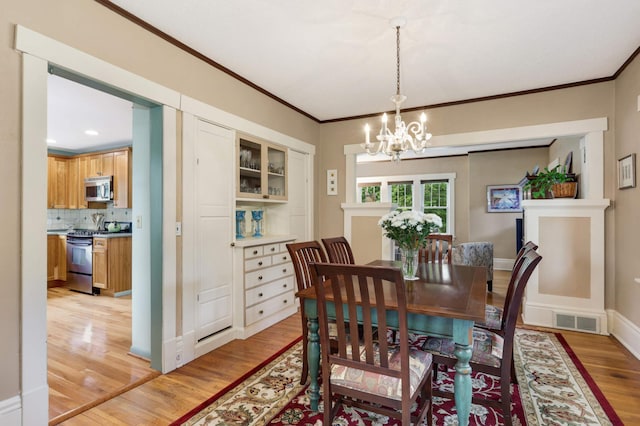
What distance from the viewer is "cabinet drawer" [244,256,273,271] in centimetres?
324

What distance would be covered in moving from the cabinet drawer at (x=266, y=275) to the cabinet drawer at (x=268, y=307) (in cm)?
23

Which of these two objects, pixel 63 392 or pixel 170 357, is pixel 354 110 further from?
pixel 63 392

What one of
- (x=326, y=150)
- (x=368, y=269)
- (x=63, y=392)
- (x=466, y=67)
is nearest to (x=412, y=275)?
Answer: (x=368, y=269)

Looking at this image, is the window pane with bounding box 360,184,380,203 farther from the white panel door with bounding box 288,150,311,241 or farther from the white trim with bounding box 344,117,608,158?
the white trim with bounding box 344,117,608,158

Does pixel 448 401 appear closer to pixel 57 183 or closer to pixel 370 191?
pixel 370 191

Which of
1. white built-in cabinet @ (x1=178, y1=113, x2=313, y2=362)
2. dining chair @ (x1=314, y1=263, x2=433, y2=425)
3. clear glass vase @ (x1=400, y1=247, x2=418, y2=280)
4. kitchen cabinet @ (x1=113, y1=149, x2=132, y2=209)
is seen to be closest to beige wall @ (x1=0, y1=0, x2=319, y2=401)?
white built-in cabinet @ (x1=178, y1=113, x2=313, y2=362)

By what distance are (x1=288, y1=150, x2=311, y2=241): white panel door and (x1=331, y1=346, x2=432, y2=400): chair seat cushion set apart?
8.44 ft

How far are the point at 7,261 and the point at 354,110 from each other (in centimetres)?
366

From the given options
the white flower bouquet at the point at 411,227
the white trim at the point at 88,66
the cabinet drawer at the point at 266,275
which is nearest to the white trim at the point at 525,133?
the white flower bouquet at the point at 411,227

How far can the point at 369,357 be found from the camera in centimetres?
147

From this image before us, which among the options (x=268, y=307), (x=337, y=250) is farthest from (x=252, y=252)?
(x=337, y=250)

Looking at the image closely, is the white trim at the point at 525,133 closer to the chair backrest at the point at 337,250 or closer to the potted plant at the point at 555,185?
the potted plant at the point at 555,185

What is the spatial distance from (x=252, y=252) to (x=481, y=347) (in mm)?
2195

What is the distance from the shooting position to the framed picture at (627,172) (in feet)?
9.27
